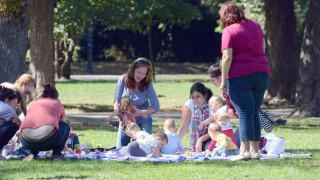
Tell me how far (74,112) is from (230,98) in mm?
10121

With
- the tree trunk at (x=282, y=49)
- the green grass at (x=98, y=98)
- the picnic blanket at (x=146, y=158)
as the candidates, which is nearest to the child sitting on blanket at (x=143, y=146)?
the picnic blanket at (x=146, y=158)

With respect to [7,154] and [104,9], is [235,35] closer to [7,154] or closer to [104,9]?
[7,154]

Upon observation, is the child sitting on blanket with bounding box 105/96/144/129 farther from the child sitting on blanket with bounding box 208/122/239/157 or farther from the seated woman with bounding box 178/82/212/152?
the child sitting on blanket with bounding box 208/122/239/157

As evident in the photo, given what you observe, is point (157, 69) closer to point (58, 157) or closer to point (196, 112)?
point (196, 112)

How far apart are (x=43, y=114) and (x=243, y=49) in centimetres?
245

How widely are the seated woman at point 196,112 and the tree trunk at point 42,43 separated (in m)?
7.84

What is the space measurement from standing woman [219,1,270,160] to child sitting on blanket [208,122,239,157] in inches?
19.8

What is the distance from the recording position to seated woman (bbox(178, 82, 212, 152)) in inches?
359

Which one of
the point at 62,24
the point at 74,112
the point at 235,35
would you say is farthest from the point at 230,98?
the point at 62,24

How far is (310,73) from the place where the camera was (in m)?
15.1

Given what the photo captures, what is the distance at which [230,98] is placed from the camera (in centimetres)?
790

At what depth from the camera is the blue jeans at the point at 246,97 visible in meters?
7.78

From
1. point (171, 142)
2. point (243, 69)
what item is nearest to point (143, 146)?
point (171, 142)

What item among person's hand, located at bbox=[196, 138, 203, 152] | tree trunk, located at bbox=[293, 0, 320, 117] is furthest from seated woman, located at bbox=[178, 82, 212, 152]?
tree trunk, located at bbox=[293, 0, 320, 117]
